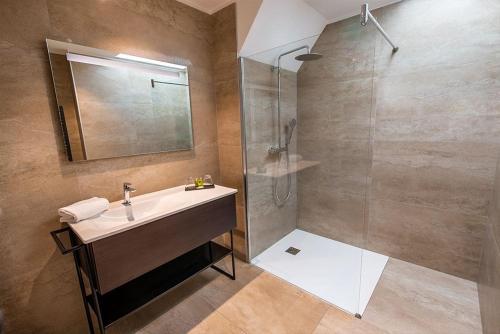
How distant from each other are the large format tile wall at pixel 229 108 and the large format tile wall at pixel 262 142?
0.09m

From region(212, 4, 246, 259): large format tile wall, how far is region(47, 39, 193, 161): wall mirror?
0.34 m

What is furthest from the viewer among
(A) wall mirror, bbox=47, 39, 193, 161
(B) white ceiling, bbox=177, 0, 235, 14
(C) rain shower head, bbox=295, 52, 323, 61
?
(C) rain shower head, bbox=295, 52, 323, 61

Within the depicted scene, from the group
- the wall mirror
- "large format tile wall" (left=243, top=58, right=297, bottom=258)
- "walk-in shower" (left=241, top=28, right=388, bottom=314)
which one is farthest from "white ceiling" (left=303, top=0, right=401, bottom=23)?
the wall mirror

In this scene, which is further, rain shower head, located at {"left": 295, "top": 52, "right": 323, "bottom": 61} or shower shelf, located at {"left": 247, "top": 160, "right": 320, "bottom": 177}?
shower shelf, located at {"left": 247, "top": 160, "right": 320, "bottom": 177}

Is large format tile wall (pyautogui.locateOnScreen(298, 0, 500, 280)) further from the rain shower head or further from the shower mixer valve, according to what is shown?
the shower mixer valve

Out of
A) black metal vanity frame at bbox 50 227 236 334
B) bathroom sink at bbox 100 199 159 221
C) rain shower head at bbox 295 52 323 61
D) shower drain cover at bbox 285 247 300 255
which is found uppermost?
rain shower head at bbox 295 52 323 61

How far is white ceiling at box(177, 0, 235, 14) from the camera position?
1.91 meters

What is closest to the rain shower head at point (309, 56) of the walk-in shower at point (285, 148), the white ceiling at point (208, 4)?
the walk-in shower at point (285, 148)

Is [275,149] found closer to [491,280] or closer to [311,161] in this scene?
[311,161]

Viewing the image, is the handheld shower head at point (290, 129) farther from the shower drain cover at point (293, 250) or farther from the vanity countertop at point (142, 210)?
the shower drain cover at point (293, 250)

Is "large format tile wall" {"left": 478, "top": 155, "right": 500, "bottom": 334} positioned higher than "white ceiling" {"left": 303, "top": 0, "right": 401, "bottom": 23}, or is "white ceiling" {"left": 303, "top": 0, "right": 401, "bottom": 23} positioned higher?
"white ceiling" {"left": 303, "top": 0, "right": 401, "bottom": 23}

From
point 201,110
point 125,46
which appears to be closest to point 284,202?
point 201,110

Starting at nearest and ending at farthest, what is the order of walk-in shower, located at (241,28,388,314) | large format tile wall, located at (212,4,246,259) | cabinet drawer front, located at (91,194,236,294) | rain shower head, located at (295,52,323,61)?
cabinet drawer front, located at (91,194,236,294) → large format tile wall, located at (212,4,246,259) → walk-in shower, located at (241,28,388,314) → rain shower head, located at (295,52,323,61)

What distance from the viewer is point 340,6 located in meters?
2.04
